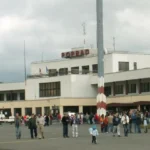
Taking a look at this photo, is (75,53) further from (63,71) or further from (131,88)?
(131,88)

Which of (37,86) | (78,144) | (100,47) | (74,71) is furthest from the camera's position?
(37,86)

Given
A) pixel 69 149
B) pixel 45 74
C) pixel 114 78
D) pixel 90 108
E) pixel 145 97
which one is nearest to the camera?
pixel 69 149

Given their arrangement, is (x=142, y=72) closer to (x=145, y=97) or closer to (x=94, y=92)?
(x=145, y=97)

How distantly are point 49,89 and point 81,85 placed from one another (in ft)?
22.3

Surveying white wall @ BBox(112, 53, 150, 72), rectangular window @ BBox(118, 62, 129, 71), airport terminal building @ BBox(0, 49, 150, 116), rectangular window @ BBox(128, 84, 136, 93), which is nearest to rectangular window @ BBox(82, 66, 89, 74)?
airport terminal building @ BBox(0, 49, 150, 116)

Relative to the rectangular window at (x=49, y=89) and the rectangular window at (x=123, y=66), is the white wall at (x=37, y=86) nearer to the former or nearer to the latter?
the rectangular window at (x=49, y=89)

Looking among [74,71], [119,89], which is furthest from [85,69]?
[119,89]

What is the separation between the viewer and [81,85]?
294 feet

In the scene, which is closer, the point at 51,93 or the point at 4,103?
the point at 51,93

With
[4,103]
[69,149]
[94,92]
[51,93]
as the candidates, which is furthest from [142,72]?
[69,149]

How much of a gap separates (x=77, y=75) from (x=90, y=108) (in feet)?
19.8

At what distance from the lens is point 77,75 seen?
89.4 meters

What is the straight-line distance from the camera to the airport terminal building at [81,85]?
8094 centimetres

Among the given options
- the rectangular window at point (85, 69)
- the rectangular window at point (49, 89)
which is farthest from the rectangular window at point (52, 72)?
the rectangular window at point (85, 69)
